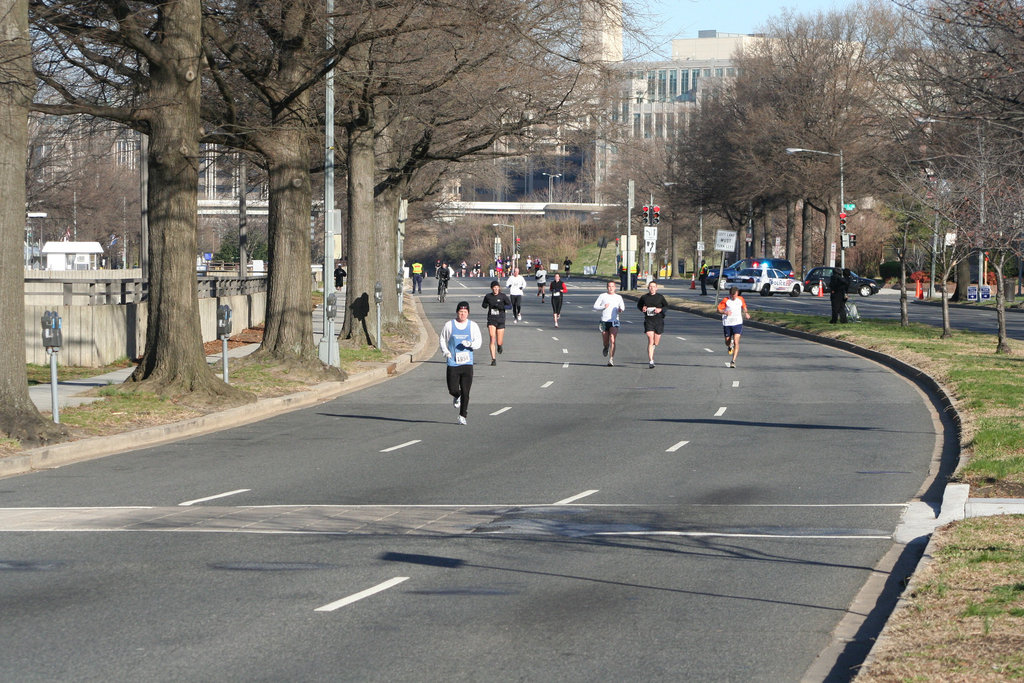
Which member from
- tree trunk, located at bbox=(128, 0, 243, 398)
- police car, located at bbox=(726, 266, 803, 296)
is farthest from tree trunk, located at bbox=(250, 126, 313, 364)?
police car, located at bbox=(726, 266, 803, 296)

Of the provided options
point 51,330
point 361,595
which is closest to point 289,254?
point 51,330

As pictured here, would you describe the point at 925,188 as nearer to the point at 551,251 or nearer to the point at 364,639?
the point at 364,639

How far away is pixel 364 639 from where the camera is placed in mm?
7168

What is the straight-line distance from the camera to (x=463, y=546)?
390 inches

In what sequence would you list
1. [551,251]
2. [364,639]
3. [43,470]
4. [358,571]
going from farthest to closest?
[551,251] → [43,470] → [358,571] → [364,639]

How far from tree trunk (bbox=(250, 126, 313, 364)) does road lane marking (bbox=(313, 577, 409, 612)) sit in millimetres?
16950

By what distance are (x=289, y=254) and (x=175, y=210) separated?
5495 mm

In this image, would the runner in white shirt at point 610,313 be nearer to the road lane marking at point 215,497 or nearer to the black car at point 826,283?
the road lane marking at point 215,497

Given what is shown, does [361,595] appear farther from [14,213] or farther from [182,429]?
[182,429]

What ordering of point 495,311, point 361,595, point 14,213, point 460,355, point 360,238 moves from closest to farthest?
1. point 361,595
2. point 14,213
3. point 460,355
4. point 495,311
5. point 360,238

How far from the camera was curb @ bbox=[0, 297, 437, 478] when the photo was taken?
48.8 ft

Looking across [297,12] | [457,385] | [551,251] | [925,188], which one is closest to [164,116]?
[297,12]

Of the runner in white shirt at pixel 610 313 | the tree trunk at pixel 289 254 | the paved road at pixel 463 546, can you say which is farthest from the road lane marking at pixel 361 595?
the runner in white shirt at pixel 610 313

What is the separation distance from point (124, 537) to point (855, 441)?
9814 mm
